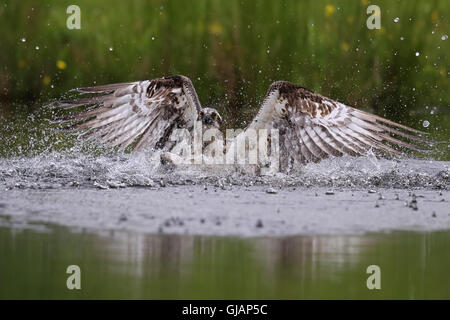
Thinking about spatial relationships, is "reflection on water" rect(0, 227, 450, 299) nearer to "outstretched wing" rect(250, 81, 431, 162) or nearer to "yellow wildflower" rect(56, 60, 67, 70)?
"outstretched wing" rect(250, 81, 431, 162)

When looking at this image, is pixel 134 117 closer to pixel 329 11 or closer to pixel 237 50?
pixel 237 50

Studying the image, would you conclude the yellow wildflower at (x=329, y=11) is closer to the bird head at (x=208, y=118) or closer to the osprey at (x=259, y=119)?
the osprey at (x=259, y=119)

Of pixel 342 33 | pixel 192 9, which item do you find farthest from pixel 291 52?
pixel 192 9

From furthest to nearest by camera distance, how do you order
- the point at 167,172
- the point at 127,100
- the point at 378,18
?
the point at 378,18, the point at 127,100, the point at 167,172

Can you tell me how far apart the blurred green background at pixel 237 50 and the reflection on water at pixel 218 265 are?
6093 mm

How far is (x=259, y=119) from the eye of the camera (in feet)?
23.0

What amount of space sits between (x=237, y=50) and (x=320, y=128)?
11.7ft

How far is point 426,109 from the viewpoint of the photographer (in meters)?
10.3

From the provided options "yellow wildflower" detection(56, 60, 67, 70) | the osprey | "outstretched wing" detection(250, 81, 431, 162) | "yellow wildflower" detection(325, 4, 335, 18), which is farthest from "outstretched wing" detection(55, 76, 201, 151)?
"yellow wildflower" detection(325, 4, 335, 18)

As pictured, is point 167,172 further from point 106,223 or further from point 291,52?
point 291,52

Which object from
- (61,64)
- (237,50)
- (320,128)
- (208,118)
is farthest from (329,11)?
(208,118)

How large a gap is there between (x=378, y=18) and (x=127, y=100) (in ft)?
14.3

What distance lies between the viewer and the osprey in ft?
22.9

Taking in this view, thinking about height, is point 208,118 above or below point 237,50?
below
